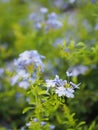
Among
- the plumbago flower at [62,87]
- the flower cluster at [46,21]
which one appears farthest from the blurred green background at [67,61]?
the plumbago flower at [62,87]

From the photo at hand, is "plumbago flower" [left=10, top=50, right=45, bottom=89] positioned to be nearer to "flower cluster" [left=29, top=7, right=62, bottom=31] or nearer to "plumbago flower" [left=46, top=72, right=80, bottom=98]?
"plumbago flower" [left=46, top=72, right=80, bottom=98]

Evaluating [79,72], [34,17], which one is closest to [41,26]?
[34,17]

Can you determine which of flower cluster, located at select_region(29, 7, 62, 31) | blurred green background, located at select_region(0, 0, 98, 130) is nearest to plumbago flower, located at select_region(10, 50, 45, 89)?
blurred green background, located at select_region(0, 0, 98, 130)

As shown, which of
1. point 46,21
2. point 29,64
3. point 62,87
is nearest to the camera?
point 62,87

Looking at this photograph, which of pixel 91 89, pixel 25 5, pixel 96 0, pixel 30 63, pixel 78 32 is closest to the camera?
pixel 30 63

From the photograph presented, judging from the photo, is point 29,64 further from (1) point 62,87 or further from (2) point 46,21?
(2) point 46,21

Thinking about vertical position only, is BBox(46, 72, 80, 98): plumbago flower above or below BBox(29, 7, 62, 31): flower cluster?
below

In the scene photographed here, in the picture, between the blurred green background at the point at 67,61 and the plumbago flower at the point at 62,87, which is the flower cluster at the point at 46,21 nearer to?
the blurred green background at the point at 67,61

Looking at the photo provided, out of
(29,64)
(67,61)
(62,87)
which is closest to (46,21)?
(67,61)

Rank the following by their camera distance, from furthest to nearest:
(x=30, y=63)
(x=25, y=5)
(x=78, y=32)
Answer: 1. (x=25, y=5)
2. (x=78, y=32)
3. (x=30, y=63)

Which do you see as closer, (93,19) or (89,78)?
(89,78)

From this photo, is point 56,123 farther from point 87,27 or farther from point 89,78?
point 87,27
